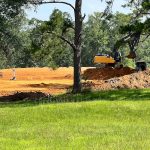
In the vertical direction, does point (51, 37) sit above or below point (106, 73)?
above

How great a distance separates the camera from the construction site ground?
1100 inches

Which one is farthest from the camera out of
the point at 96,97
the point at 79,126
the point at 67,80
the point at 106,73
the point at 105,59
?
the point at 105,59

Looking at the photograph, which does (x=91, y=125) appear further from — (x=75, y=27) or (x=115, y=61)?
(x=115, y=61)

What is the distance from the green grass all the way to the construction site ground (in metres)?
7.37

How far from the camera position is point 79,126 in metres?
14.6

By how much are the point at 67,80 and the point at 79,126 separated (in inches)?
1132

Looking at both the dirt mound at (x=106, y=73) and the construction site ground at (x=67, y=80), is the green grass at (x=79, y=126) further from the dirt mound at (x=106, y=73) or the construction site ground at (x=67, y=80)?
the dirt mound at (x=106, y=73)

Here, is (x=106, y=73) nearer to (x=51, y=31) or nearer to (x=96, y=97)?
(x=51, y=31)

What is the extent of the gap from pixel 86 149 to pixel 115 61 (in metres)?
35.6

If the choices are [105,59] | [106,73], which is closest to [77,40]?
[106,73]

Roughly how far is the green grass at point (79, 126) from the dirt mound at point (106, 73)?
739 inches

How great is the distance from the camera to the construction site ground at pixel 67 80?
91.7 ft

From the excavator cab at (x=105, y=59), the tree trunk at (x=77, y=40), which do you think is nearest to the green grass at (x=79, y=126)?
the tree trunk at (x=77, y=40)

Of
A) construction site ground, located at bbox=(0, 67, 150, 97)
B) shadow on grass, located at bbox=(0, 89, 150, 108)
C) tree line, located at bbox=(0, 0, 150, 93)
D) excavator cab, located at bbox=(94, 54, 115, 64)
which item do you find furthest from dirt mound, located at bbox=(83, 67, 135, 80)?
shadow on grass, located at bbox=(0, 89, 150, 108)
